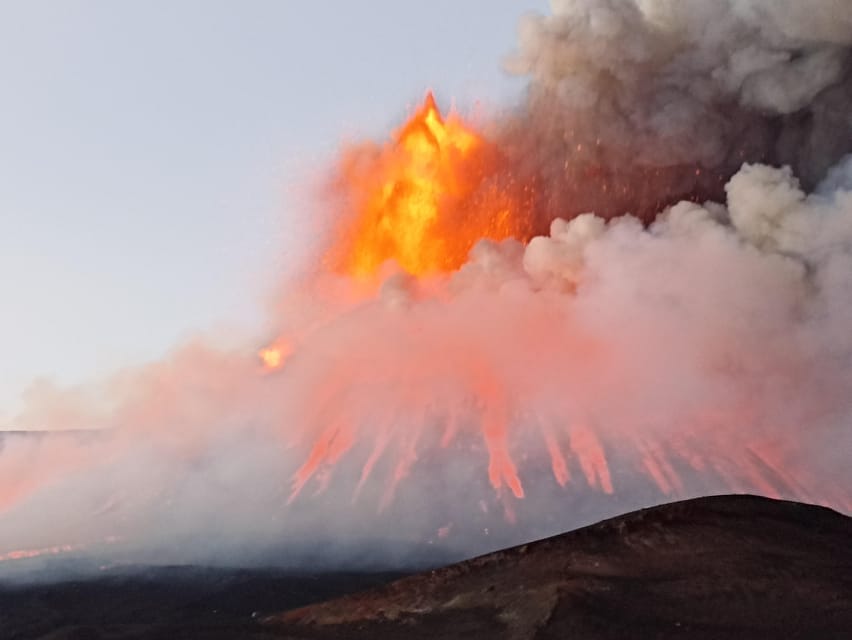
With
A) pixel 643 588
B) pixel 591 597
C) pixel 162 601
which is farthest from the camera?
pixel 162 601

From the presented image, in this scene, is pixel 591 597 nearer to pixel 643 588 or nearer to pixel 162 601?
pixel 643 588

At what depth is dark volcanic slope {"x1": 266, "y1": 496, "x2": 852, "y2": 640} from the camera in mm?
12320

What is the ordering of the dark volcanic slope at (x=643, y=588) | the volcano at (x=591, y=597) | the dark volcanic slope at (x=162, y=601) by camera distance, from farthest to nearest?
the dark volcanic slope at (x=162, y=601) < the volcano at (x=591, y=597) < the dark volcanic slope at (x=643, y=588)

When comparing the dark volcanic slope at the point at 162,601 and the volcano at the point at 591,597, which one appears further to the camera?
the dark volcanic slope at the point at 162,601

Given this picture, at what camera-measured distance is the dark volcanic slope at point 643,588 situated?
12320 mm

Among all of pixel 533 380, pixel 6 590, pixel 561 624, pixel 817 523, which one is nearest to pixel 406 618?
pixel 561 624

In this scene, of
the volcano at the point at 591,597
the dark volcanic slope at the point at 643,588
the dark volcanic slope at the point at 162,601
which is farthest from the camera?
the dark volcanic slope at the point at 162,601

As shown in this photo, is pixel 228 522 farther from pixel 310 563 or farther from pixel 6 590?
pixel 6 590

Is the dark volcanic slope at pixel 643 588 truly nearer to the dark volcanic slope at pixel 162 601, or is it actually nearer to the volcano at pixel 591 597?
the volcano at pixel 591 597

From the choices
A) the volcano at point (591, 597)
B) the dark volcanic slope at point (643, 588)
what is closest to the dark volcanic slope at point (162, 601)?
the volcano at point (591, 597)

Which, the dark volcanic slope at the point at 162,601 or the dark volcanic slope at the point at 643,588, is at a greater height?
the dark volcanic slope at the point at 162,601

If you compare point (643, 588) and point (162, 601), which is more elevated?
point (162, 601)

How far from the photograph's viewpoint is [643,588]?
13.7 m

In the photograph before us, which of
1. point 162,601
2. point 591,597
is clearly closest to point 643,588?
point 591,597
